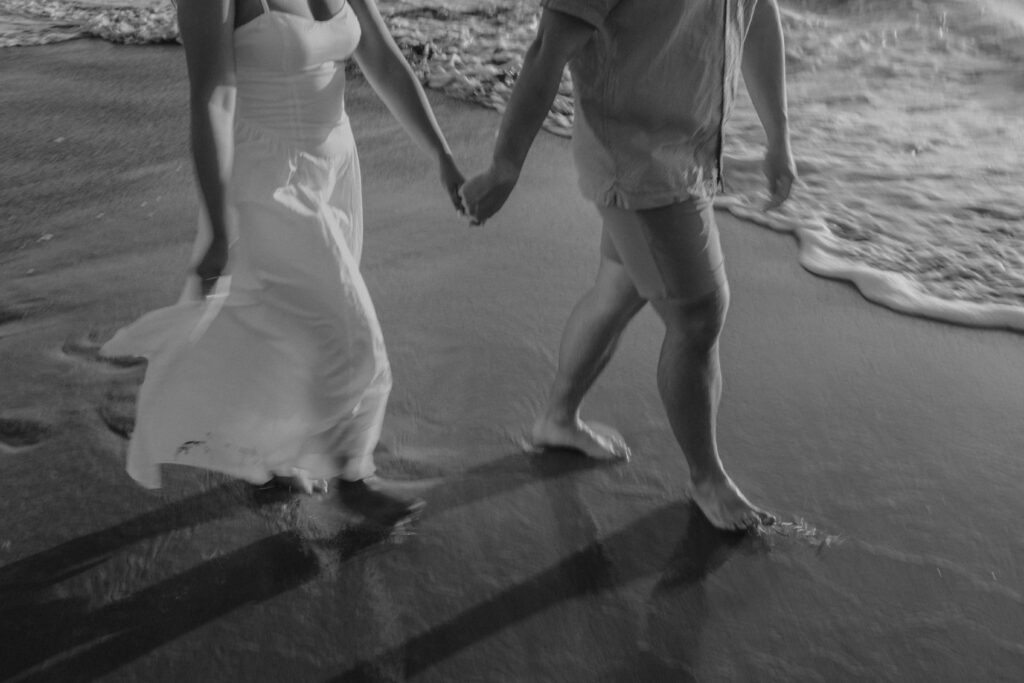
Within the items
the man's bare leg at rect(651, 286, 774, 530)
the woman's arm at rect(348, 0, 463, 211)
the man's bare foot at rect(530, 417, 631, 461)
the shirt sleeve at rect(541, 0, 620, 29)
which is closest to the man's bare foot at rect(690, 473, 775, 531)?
the man's bare leg at rect(651, 286, 774, 530)

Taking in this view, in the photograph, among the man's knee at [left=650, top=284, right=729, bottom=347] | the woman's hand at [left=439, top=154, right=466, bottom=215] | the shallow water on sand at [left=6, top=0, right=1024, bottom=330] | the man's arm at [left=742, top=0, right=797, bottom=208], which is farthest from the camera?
the shallow water on sand at [left=6, top=0, right=1024, bottom=330]

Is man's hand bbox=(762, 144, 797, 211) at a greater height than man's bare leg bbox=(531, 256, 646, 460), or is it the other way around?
man's hand bbox=(762, 144, 797, 211)

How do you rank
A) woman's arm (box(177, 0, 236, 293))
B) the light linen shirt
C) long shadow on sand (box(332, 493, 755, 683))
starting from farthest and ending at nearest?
long shadow on sand (box(332, 493, 755, 683))
the light linen shirt
woman's arm (box(177, 0, 236, 293))

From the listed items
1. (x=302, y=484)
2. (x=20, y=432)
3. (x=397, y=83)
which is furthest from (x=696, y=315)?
(x=20, y=432)

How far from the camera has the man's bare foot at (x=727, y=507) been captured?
96.9 inches

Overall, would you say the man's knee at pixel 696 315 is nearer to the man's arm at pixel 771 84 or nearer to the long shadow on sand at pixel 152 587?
the man's arm at pixel 771 84

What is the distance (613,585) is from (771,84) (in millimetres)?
1358

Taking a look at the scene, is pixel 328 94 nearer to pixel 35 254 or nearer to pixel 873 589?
pixel 873 589

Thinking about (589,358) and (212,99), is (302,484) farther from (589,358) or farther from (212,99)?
(212,99)

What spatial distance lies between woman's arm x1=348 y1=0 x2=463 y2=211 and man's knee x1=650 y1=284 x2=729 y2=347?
23.8 inches

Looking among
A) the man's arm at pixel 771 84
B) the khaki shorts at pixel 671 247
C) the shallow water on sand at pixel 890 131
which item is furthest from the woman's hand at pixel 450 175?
the shallow water on sand at pixel 890 131

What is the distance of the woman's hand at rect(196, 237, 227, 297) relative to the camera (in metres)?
2.09

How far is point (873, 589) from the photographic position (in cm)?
231

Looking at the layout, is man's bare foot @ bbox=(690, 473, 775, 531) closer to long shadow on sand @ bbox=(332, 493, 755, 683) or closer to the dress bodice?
long shadow on sand @ bbox=(332, 493, 755, 683)
